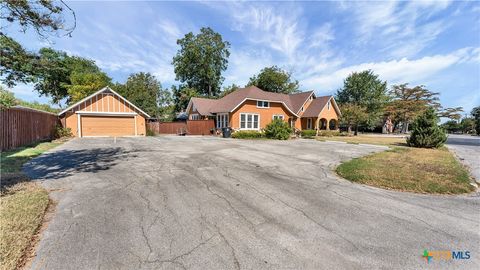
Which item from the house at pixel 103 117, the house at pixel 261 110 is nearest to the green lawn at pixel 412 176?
the house at pixel 261 110

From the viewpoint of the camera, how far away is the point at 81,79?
34.7m

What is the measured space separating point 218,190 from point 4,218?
3792mm

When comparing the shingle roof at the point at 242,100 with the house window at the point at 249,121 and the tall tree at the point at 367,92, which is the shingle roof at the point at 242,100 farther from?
the tall tree at the point at 367,92

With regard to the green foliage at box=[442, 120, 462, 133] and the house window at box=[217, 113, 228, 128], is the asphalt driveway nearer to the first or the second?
the house window at box=[217, 113, 228, 128]

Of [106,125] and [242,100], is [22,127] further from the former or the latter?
[242,100]

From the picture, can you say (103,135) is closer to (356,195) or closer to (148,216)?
(148,216)

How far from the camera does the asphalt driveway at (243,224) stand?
2.75 meters

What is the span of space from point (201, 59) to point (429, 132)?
38.3 metres

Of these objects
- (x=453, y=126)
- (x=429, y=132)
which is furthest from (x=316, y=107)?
(x=453, y=126)

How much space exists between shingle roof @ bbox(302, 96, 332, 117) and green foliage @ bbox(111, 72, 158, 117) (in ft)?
85.9

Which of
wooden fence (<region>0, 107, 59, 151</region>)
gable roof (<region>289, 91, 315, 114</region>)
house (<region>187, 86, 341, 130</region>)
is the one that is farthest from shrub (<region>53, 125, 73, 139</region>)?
gable roof (<region>289, 91, 315, 114</region>)

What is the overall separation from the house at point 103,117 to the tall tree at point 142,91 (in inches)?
565

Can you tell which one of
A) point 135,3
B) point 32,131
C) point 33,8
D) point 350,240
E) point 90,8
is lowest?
point 350,240

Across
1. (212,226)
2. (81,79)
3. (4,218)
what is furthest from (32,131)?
(81,79)
